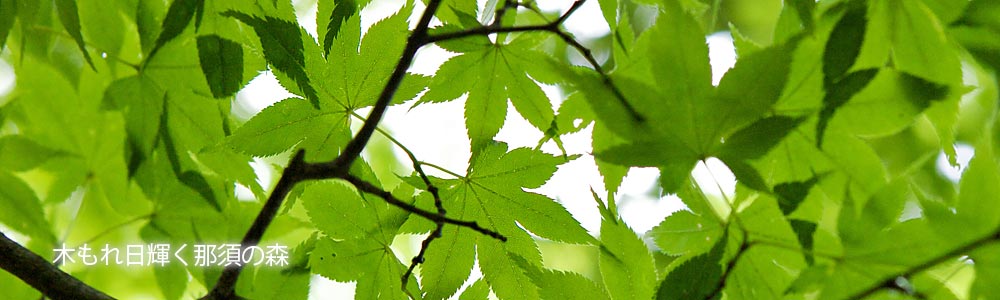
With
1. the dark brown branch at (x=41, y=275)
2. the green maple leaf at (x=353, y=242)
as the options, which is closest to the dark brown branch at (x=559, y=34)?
the green maple leaf at (x=353, y=242)

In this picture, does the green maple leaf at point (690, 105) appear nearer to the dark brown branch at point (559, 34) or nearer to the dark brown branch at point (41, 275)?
the dark brown branch at point (559, 34)

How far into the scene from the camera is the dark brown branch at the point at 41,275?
626 mm

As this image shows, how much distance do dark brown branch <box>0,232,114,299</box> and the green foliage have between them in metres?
0.15

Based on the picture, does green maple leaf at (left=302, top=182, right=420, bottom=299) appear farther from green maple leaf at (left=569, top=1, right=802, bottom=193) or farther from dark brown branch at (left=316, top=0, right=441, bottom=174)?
green maple leaf at (left=569, top=1, right=802, bottom=193)

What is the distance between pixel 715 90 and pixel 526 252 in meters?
0.29

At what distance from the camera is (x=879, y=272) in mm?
643

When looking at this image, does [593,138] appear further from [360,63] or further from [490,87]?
[360,63]

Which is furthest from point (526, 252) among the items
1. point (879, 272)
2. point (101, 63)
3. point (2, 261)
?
point (101, 63)

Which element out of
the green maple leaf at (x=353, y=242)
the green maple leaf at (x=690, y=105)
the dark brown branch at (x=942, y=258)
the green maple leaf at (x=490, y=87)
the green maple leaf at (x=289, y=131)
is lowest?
the dark brown branch at (x=942, y=258)

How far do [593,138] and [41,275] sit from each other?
0.49 m

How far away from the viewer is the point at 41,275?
638 millimetres

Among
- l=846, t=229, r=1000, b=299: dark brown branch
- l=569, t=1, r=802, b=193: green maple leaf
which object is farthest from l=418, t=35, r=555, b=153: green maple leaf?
l=846, t=229, r=1000, b=299: dark brown branch

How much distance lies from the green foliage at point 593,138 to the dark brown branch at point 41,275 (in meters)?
0.15

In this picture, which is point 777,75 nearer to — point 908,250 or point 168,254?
point 908,250
